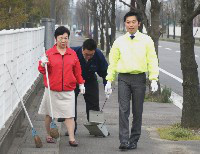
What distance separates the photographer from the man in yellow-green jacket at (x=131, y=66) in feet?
25.5

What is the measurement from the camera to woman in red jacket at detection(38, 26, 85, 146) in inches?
312

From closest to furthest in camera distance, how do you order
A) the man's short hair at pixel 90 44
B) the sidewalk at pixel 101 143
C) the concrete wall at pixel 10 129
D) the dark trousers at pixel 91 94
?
the concrete wall at pixel 10 129
the sidewalk at pixel 101 143
the man's short hair at pixel 90 44
the dark trousers at pixel 91 94

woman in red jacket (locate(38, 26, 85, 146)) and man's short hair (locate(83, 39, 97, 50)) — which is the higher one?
man's short hair (locate(83, 39, 97, 50))

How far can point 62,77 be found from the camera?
7926 mm

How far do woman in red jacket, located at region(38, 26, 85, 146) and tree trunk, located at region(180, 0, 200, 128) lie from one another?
231 cm

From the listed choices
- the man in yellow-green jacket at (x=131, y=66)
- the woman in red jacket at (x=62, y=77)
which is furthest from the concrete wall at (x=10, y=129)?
the man in yellow-green jacket at (x=131, y=66)

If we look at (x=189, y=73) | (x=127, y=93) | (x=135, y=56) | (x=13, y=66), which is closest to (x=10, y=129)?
(x=127, y=93)

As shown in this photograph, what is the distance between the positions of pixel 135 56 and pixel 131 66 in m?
0.13

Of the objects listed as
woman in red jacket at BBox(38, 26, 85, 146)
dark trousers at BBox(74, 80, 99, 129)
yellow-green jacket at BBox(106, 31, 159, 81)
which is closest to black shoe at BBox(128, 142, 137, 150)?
woman in red jacket at BBox(38, 26, 85, 146)

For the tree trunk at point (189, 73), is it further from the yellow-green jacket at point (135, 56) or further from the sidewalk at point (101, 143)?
the yellow-green jacket at point (135, 56)

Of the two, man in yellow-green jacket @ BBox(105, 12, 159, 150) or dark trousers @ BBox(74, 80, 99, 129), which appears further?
dark trousers @ BBox(74, 80, 99, 129)

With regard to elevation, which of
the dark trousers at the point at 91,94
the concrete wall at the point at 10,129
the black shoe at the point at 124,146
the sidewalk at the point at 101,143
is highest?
the dark trousers at the point at 91,94

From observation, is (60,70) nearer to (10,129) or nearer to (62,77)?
(62,77)

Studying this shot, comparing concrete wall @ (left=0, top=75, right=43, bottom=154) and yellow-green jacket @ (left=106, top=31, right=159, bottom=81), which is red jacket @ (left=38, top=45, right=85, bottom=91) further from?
concrete wall @ (left=0, top=75, right=43, bottom=154)
